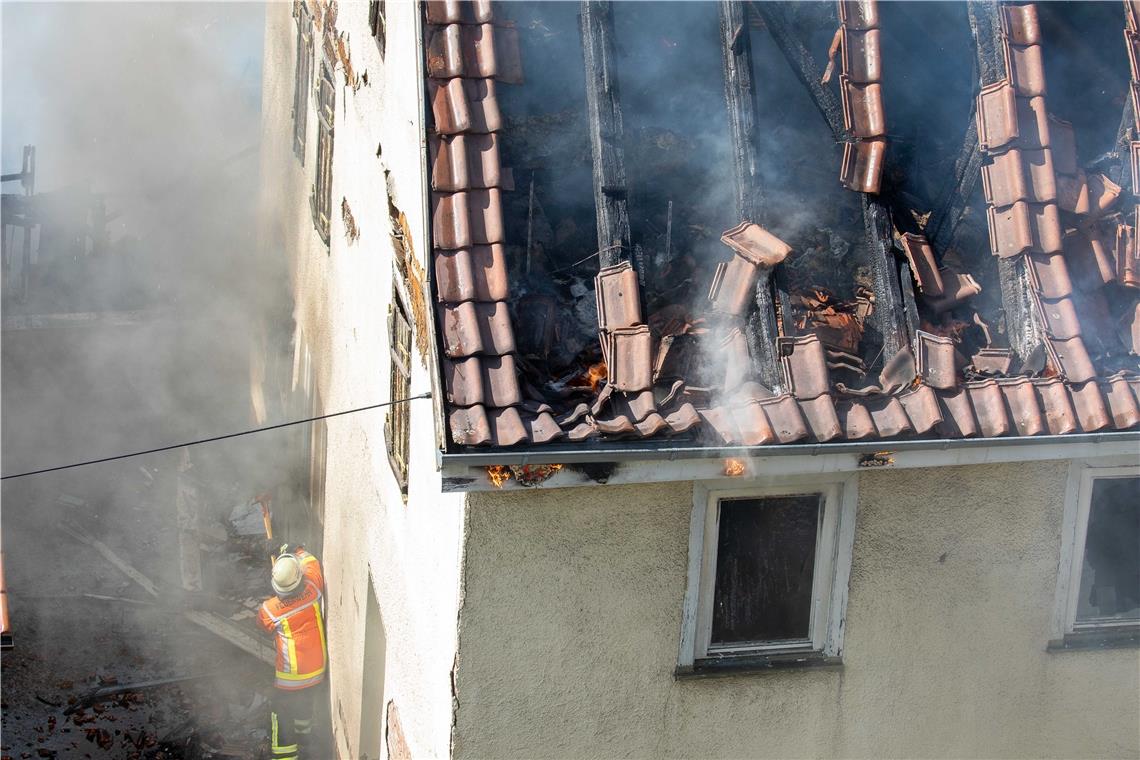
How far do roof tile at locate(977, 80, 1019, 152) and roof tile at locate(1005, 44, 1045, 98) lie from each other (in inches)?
2.5

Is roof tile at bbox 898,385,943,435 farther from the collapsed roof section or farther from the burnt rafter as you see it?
the burnt rafter

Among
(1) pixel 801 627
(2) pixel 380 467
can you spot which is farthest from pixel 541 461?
(2) pixel 380 467

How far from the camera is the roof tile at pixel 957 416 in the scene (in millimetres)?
4641

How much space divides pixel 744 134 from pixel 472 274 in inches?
59.3

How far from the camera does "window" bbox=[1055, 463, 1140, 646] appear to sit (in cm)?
545

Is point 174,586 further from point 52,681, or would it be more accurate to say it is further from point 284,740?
point 284,740

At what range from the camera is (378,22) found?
6.75 metres

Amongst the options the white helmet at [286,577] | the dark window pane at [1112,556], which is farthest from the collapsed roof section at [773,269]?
the white helmet at [286,577]

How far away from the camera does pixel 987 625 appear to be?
5457 millimetres

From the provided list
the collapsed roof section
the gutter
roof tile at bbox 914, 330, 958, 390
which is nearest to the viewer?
the gutter

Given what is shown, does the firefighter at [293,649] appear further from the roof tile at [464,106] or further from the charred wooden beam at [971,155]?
the charred wooden beam at [971,155]

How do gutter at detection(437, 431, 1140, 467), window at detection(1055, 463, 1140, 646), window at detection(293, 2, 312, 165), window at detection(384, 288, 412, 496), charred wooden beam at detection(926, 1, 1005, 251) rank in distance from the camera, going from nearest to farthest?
1. gutter at detection(437, 431, 1140, 467)
2. charred wooden beam at detection(926, 1, 1005, 251)
3. window at detection(1055, 463, 1140, 646)
4. window at detection(384, 288, 412, 496)
5. window at detection(293, 2, 312, 165)

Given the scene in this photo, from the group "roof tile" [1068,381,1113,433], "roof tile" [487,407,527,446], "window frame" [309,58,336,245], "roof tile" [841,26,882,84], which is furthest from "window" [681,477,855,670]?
"window frame" [309,58,336,245]

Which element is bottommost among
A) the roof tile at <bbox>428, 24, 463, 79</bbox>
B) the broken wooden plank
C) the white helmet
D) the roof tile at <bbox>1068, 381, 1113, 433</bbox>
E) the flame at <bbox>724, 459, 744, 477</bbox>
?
the broken wooden plank
